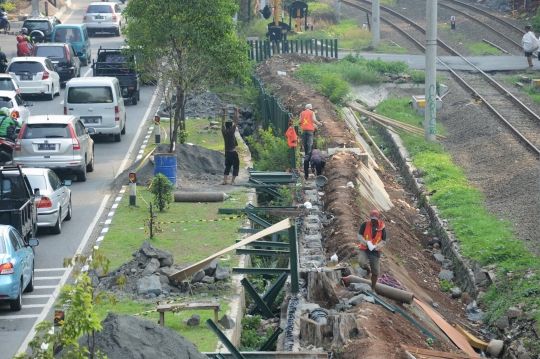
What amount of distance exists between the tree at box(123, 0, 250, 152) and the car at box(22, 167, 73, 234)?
5.66m

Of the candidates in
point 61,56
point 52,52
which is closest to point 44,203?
point 61,56

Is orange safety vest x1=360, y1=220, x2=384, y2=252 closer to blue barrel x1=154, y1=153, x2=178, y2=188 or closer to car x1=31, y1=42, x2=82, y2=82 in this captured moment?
blue barrel x1=154, y1=153, x2=178, y2=188

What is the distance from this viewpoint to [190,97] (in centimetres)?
3666

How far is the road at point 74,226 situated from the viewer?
14.6 meters

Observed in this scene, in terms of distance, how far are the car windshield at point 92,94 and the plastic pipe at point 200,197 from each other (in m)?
7.86

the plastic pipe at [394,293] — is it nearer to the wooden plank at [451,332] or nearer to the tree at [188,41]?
the wooden plank at [451,332]

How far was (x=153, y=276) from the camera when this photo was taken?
1565 cm

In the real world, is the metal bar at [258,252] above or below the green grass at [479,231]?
above

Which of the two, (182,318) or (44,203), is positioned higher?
(44,203)

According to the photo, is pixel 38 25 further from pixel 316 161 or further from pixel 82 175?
pixel 316 161

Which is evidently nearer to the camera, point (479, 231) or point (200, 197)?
point (479, 231)

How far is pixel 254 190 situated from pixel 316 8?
42.7m

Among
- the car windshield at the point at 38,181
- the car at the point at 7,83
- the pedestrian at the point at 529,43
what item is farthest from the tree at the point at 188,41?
the pedestrian at the point at 529,43

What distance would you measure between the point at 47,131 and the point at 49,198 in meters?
5.06
